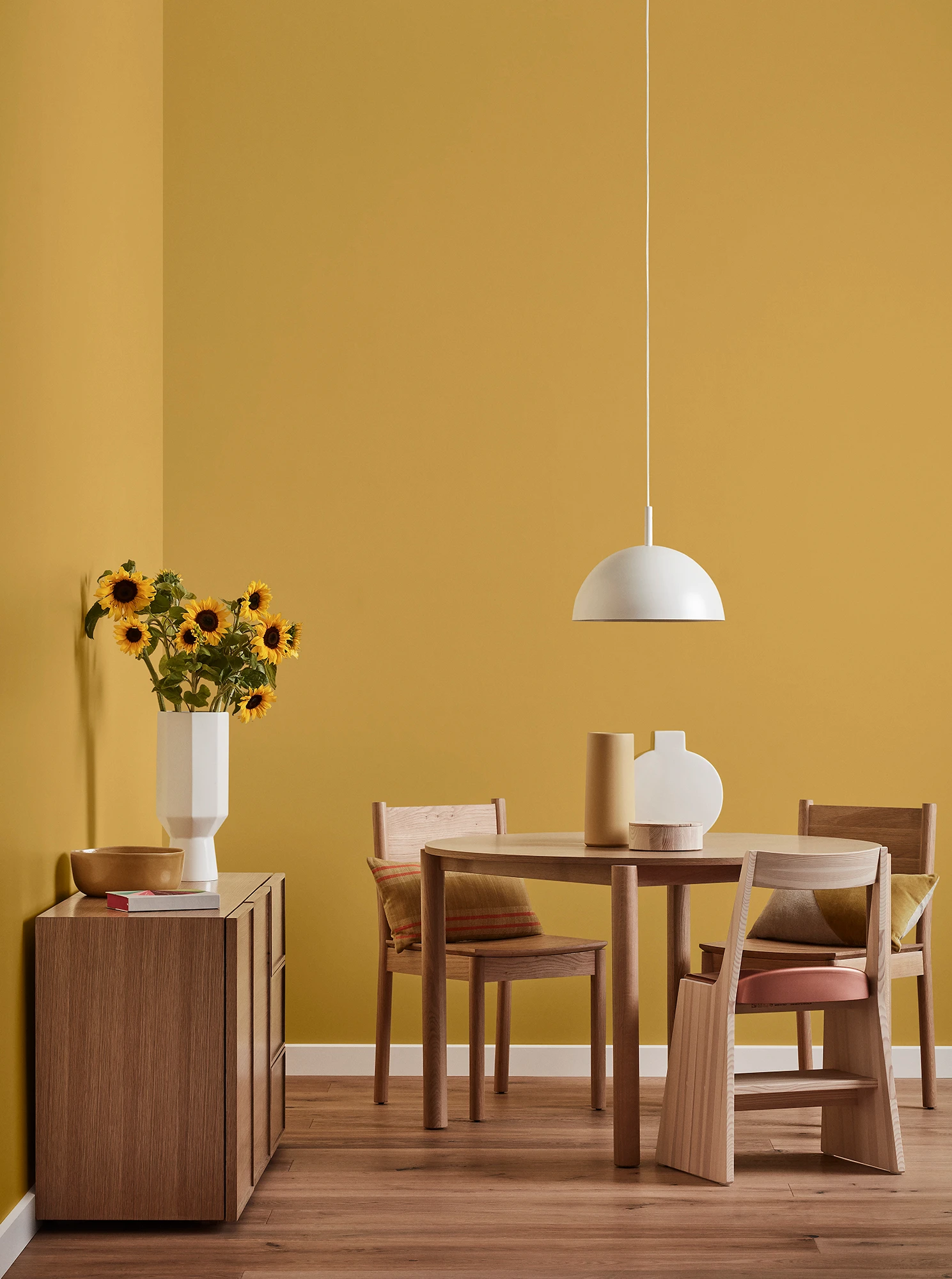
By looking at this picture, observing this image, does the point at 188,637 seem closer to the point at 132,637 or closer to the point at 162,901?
the point at 132,637

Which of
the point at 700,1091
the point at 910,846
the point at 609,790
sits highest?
the point at 609,790

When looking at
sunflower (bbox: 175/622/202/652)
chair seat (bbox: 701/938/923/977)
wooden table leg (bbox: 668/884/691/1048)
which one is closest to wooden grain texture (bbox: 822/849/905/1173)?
chair seat (bbox: 701/938/923/977)

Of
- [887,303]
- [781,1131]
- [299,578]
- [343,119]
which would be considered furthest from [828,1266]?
[343,119]

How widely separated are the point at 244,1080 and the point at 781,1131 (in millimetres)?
1408

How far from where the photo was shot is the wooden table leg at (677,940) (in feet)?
11.2

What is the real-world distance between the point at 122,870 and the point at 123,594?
0.63 metres

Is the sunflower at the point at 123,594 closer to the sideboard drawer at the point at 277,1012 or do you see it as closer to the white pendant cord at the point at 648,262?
the sideboard drawer at the point at 277,1012

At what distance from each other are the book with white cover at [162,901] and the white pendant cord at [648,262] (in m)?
1.90

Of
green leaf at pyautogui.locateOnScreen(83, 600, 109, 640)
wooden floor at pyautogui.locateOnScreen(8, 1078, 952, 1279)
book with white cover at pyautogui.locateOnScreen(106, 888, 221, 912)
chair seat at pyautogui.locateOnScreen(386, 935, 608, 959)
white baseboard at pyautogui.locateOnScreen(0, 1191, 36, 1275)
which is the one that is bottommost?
wooden floor at pyautogui.locateOnScreen(8, 1078, 952, 1279)

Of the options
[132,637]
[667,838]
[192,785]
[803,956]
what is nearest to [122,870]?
[192,785]

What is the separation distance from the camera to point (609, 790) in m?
3.25

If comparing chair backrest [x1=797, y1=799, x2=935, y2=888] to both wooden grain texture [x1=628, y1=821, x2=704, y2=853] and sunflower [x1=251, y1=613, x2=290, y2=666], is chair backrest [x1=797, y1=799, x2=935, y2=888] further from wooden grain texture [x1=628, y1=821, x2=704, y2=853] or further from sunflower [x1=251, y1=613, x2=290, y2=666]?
sunflower [x1=251, y1=613, x2=290, y2=666]

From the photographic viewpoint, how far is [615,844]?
3252 millimetres

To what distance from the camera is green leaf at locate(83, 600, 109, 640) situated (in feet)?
10.0
